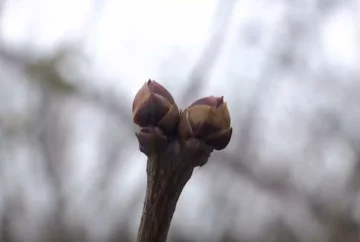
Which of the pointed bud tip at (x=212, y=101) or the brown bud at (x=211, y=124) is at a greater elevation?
the pointed bud tip at (x=212, y=101)

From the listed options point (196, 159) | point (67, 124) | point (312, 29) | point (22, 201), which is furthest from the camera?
point (312, 29)

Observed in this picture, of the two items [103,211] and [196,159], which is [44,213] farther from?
[196,159]

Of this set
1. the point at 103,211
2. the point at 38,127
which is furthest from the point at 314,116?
the point at 38,127

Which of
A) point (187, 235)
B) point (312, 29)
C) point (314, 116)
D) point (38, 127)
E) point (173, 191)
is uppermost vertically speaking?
point (312, 29)

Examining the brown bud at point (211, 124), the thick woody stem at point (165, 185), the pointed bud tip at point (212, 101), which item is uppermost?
the pointed bud tip at point (212, 101)

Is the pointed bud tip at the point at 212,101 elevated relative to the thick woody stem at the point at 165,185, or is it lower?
elevated

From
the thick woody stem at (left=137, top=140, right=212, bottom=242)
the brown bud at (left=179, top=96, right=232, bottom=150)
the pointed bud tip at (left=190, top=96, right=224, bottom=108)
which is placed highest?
the pointed bud tip at (left=190, top=96, right=224, bottom=108)
